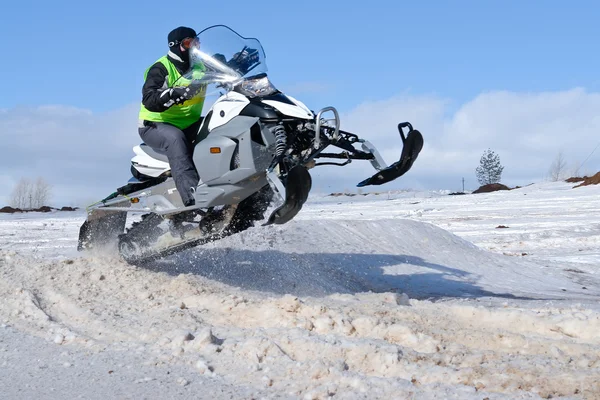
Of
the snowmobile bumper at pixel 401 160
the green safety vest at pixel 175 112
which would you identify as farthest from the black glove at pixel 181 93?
the snowmobile bumper at pixel 401 160

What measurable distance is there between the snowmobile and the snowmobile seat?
0.03ft

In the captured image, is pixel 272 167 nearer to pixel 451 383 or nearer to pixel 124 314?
pixel 124 314

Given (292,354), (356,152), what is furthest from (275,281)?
(292,354)

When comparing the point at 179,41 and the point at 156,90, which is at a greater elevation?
the point at 179,41

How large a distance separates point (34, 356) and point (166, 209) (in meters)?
2.41

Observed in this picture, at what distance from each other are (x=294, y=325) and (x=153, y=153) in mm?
2868

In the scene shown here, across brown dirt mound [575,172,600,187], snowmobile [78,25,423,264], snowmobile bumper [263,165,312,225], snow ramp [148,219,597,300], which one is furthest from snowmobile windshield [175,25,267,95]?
brown dirt mound [575,172,600,187]

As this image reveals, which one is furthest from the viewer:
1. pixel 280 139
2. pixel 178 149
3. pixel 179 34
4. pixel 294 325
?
pixel 179 34

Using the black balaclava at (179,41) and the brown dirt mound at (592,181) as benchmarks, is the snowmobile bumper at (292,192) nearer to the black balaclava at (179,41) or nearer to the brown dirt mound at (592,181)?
the black balaclava at (179,41)

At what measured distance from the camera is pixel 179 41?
6391 millimetres

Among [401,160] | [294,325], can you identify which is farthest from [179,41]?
[294,325]

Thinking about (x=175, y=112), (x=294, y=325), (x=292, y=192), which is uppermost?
(x=175, y=112)

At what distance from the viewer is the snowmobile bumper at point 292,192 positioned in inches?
208

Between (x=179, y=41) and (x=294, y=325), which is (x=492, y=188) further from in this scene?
(x=294, y=325)
